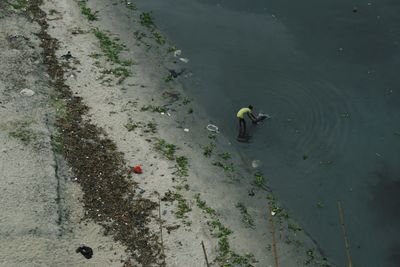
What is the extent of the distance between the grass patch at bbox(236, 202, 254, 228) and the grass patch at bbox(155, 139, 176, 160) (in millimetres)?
2895

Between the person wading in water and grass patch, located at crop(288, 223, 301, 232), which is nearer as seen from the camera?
grass patch, located at crop(288, 223, 301, 232)

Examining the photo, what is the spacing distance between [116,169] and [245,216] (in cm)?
441

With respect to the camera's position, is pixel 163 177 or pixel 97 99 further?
pixel 97 99

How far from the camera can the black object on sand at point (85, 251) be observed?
500 inches

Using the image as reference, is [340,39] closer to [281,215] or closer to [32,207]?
[281,215]

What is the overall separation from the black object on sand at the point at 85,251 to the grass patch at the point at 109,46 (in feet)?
31.1

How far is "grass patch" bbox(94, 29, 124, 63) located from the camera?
20312 mm

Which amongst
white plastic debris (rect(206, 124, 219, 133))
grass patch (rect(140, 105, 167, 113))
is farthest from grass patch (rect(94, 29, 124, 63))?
white plastic debris (rect(206, 124, 219, 133))

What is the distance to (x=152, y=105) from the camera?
1817 cm

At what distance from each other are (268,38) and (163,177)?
956cm

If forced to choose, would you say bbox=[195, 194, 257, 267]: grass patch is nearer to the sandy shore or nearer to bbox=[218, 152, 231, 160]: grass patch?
the sandy shore

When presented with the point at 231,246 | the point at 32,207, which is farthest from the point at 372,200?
the point at 32,207

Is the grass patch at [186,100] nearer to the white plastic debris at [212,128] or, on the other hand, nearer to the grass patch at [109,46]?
the white plastic debris at [212,128]

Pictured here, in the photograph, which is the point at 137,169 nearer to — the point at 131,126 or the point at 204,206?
the point at 131,126
